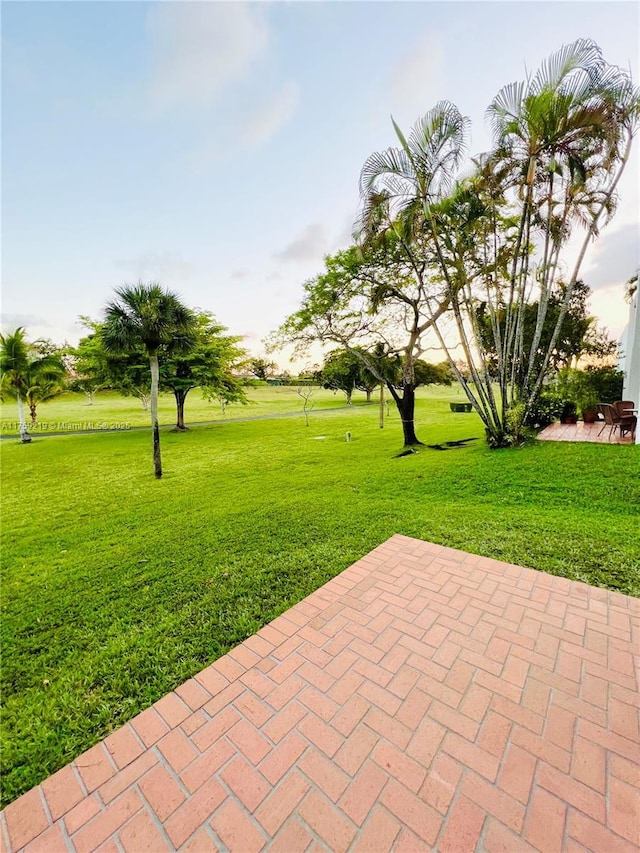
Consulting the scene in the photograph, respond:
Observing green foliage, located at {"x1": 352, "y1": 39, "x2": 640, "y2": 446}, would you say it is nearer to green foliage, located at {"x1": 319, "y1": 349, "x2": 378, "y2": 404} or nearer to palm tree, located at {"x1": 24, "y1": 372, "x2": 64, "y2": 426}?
green foliage, located at {"x1": 319, "y1": 349, "x2": 378, "y2": 404}

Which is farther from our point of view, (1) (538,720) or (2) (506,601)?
(2) (506,601)

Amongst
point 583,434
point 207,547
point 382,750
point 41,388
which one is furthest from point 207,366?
point 382,750

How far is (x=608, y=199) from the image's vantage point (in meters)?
6.87

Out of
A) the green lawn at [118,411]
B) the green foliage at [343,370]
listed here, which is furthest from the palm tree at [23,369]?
the green foliage at [343,370]

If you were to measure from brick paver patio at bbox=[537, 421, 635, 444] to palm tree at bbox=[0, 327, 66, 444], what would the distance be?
2141 cm

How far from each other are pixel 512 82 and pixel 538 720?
980cm

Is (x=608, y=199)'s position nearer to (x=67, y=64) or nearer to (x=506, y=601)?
(x=506, y=601)

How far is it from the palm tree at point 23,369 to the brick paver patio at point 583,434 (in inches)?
843

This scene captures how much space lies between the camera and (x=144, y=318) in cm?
785

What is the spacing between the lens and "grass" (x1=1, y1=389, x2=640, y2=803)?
2342mm

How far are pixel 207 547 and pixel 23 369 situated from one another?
17133mm

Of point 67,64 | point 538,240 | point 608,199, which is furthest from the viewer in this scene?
point 538,240

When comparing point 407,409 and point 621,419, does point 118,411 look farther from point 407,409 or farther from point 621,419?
point 621,419

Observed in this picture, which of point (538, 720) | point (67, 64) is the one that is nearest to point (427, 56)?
point (67, 64)
